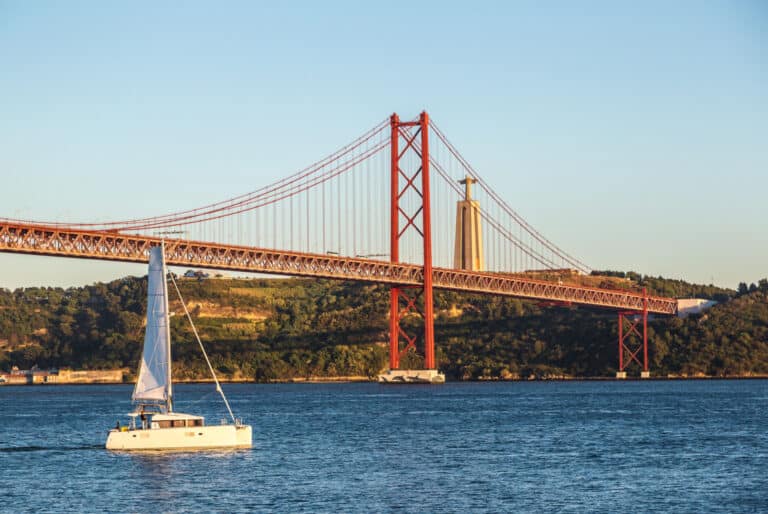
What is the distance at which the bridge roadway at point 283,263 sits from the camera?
87.4 meters

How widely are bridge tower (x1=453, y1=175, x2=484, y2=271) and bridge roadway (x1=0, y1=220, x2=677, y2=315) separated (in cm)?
2318

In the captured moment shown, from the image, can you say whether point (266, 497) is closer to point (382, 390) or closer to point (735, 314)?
point (382, 390)

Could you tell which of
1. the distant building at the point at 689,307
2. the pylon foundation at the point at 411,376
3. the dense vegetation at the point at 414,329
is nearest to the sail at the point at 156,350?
the pylon foundation at the point at 411,376

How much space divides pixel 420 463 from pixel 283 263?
188 ft

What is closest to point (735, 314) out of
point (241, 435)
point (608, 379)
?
point (608, 379)

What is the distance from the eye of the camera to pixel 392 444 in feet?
182

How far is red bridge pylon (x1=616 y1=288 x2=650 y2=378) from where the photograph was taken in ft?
425

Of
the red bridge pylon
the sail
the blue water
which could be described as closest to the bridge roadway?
the red bridge pylon

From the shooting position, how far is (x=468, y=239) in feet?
504

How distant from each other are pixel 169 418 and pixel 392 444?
381 inches

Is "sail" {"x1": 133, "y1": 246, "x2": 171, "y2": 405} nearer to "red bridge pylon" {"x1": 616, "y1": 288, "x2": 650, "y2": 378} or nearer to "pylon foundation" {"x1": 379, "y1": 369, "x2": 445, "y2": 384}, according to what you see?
"pylon foundation" {"x1": 379, "y1": 369, "x2": 445, "y2": 384}

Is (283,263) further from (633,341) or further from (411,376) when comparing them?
(633,341)

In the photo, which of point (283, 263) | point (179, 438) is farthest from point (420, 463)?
point (283, 263)

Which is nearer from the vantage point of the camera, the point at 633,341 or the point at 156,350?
the point at 156,350
